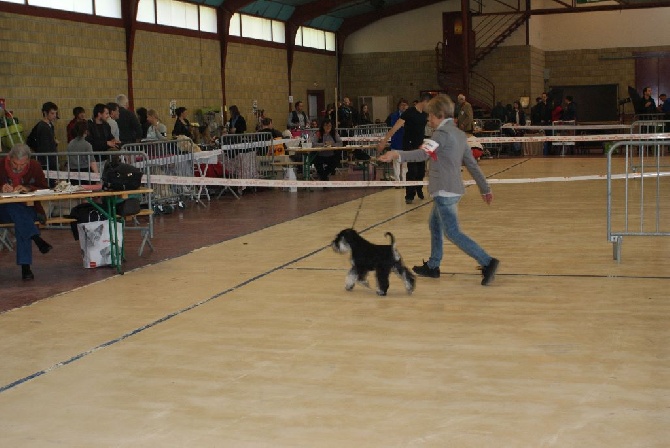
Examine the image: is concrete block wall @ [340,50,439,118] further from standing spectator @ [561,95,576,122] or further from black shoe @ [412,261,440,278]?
black shoe @ [412,261,440,278]

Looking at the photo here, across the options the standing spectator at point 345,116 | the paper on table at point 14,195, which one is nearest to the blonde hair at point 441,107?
the paper on table at point 14,195

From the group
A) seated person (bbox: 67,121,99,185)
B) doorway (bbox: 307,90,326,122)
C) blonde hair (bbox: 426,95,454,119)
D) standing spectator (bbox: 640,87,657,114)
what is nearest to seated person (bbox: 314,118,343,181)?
seated person (bbox: 67,121,99,185)

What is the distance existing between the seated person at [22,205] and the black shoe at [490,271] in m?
4.19

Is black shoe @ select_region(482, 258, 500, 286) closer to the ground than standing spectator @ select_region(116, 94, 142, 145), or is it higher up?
closer to the ground

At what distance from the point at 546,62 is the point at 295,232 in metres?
26.7

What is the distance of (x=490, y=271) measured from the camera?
25.7 feet

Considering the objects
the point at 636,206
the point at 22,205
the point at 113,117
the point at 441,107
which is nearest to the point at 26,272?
the point at 22,205

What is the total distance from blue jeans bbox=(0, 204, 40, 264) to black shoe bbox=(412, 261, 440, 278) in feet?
11.9

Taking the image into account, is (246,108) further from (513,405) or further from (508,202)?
(513,405)

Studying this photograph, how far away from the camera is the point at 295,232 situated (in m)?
11.7

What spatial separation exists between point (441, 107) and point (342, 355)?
288 cm

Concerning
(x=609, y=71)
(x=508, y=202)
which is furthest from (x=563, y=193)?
(x=609, y=71)

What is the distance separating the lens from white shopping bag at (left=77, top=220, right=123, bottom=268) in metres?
9.29

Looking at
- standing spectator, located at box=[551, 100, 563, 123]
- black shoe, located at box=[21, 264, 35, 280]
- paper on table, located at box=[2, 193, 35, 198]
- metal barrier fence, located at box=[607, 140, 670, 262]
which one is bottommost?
black shoe, located at box=[21, 264, 35, 280]
